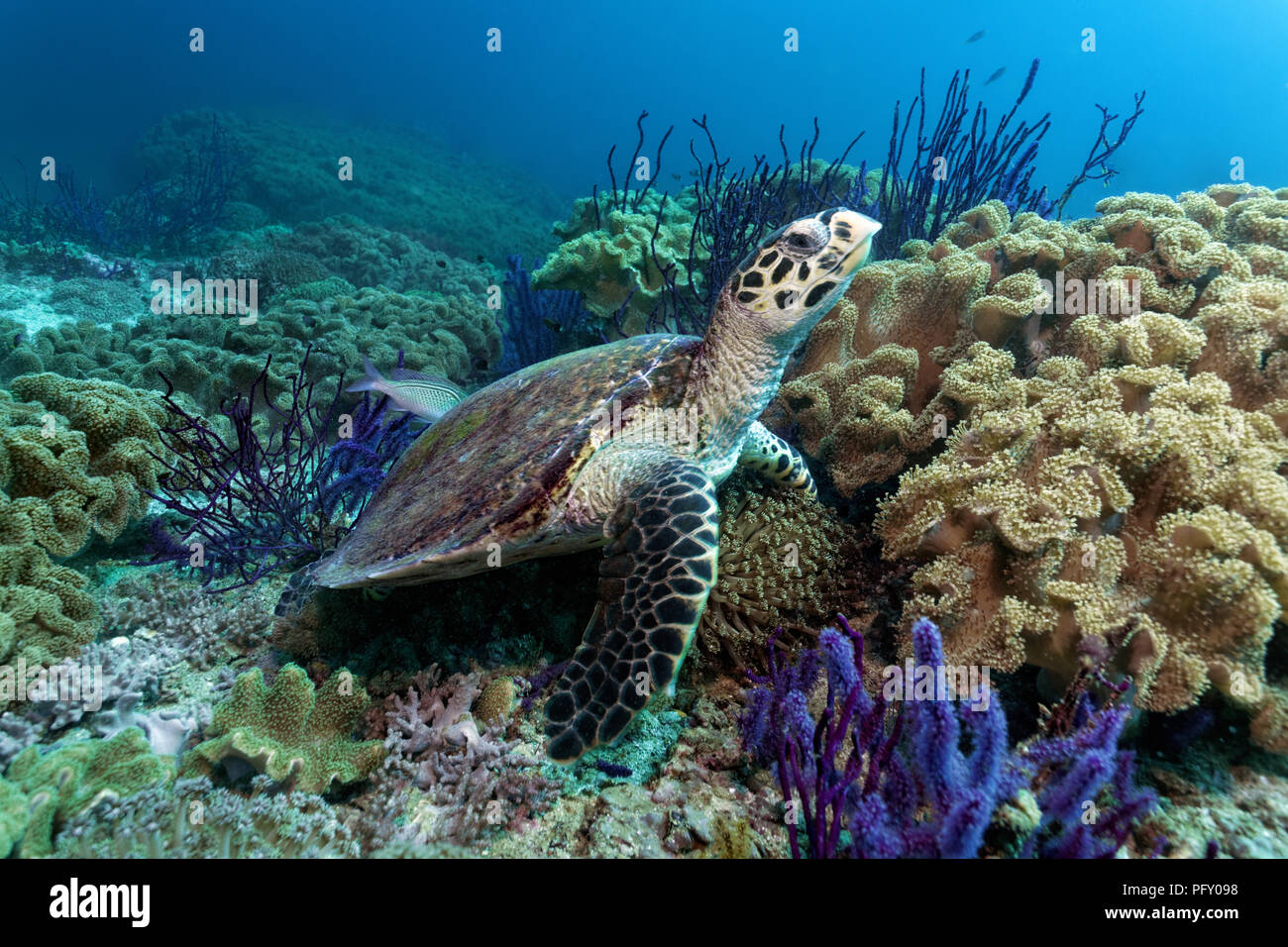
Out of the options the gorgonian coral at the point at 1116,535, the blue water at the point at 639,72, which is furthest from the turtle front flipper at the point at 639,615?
the blue water at the point at 639,72

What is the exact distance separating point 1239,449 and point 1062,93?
14304 centimetres

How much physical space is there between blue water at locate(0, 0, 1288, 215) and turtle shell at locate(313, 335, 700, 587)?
45492 millimetres

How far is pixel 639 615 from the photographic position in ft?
7.16

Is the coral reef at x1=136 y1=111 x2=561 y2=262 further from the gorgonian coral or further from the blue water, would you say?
the gorgonian coral

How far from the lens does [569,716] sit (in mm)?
2135

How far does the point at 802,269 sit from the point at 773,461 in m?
1.09

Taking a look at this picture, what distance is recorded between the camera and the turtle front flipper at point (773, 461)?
10.6 ft

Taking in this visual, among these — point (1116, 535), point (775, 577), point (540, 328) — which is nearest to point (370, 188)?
point (540, 328)

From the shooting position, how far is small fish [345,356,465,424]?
4.38 meters

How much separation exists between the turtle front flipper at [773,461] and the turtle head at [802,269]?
0.63 m

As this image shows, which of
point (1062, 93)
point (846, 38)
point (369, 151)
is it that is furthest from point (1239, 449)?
point (846, 38)

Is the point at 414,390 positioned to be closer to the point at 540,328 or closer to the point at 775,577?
the point at 540,328

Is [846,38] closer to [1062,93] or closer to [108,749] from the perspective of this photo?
[1062,93]

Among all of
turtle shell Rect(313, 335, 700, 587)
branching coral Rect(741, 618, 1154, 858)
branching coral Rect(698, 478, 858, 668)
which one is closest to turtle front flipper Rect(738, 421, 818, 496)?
branching coral Rect(698, 478, 858, 668)
